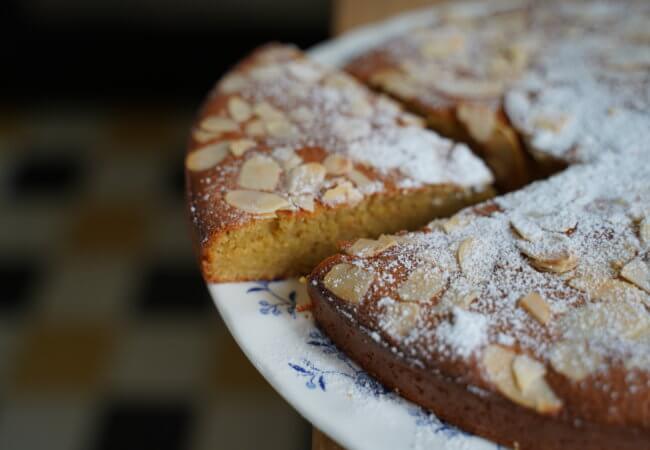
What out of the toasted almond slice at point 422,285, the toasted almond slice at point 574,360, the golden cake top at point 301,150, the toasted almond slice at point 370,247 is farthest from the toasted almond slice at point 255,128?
the toasted almond slice at point 574,360

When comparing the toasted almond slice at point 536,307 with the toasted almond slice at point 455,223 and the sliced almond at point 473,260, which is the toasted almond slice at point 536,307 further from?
the toasted almond slice at point 455,223

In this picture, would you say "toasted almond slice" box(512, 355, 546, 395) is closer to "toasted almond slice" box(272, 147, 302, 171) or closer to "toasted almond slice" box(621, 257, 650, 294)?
"toasted almond slice" box(621, 257, 650, 294)

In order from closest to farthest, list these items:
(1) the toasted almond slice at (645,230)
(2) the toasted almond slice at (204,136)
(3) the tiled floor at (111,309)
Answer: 1. (1) the toasted almond slice at (645,230)
2. (2) the toasted almond slice at (204,136)
3. (3) the tiled floor at (111,309)

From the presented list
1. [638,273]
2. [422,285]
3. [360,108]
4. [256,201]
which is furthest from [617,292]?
[360,108]

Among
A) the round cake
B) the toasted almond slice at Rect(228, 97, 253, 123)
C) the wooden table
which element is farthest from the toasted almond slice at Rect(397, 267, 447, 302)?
the wooden table

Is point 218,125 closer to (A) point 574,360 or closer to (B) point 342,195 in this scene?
(B) point 342,195

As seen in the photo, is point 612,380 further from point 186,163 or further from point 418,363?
point 186,163
